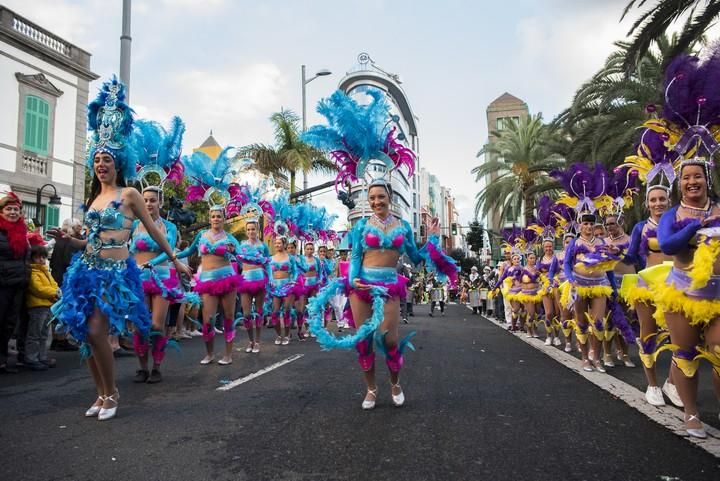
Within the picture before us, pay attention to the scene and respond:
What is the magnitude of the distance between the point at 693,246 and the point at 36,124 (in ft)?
69.4

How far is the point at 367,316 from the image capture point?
500 centimetres

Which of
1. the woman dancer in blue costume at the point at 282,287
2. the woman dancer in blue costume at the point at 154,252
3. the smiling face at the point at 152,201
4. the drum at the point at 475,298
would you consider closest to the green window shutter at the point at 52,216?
the woman dancer in blue costume at the point at 282,287

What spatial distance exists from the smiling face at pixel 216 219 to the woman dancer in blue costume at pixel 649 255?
206 inches

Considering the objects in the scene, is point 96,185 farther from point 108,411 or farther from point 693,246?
point 693,246

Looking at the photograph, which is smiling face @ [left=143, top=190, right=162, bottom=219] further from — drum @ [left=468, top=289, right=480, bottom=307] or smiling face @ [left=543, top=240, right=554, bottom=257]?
drum @ [left=468, top=289, right=480, bottom=307]

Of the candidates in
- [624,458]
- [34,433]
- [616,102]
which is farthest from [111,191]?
[616,102]

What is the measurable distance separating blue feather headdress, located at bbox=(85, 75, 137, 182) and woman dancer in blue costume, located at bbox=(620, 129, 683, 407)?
4.86m

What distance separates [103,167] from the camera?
456cm

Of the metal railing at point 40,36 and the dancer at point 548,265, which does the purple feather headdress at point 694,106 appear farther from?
the metal railing at point 40,36

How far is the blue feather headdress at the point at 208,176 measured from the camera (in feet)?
27.9

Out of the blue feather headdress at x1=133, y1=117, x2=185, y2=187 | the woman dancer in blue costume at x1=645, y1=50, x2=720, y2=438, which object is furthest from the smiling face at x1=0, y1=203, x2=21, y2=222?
the woman dancer in blue costume at x1=645, y1=50, x2=720, y2=438

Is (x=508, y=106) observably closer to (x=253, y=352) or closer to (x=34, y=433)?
(x=253, y=352)

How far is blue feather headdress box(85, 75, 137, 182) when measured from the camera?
4.66 meters

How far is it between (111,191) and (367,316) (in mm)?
2599
